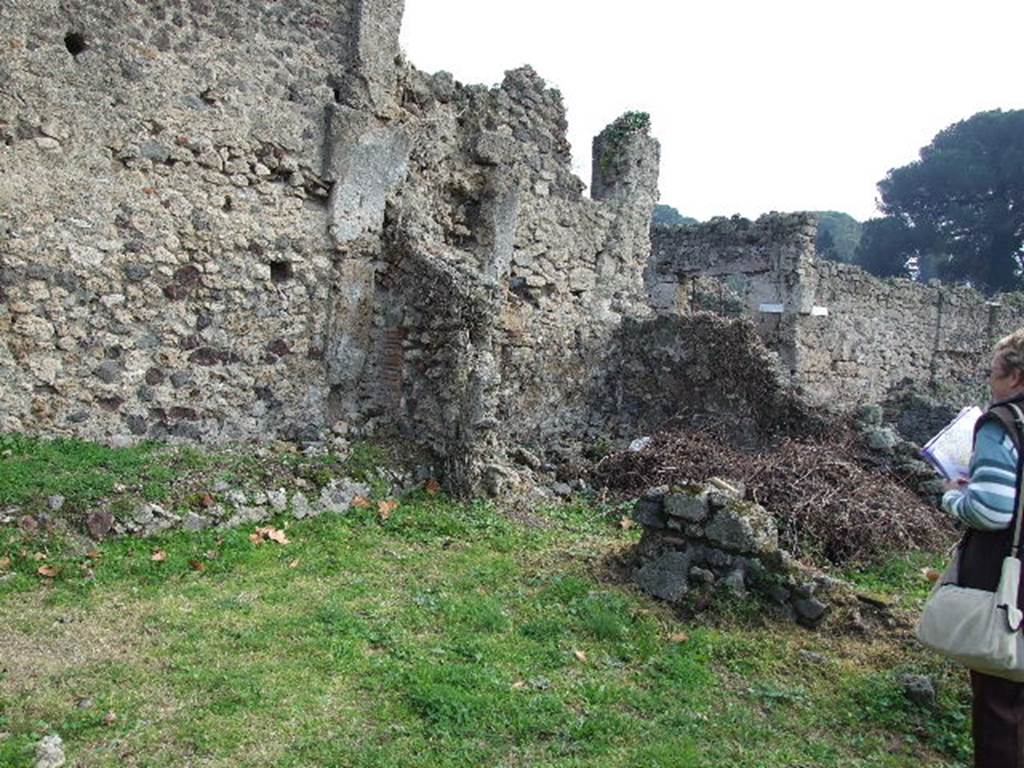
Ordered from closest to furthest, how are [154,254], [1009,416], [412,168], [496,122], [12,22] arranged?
[1009,416] → [12,22] → [154,254] → [412,168] → [496,122]

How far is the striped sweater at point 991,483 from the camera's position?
11.0 ft

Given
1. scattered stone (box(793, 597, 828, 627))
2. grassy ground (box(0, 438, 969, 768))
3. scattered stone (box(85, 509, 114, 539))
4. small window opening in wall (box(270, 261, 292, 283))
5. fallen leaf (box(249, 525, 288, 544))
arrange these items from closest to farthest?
grassy ground (box(0, 438, 969, 768)) → scattered stone (box(793, 597, 828, 627)) → scattered stone (box(85, 509, 114, 539)) → fallen leaf (box(249, 525, 288, 544)) → small window opening in wall (box(270, 261, 292, 283))

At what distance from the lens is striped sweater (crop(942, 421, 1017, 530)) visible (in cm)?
336

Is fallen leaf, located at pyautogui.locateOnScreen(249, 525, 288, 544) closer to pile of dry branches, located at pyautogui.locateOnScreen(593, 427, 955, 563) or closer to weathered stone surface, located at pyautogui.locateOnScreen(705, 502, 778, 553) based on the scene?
weathered stone surface, located at pyautogui.locateOnScreen(705, 502, 778, 553)

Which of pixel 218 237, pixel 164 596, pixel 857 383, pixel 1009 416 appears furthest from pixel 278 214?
pixel 857 383

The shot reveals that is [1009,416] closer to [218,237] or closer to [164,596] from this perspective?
[164,596]

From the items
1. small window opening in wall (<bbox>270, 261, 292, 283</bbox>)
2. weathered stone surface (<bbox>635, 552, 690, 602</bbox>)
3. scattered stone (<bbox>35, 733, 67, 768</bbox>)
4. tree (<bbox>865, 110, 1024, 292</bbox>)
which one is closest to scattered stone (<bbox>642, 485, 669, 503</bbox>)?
weathered stone surface (<bbox>635, 552, 690, 602</bbox>)

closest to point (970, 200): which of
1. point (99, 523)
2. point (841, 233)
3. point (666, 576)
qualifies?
point (841, 233)

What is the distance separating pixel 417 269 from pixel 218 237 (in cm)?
177

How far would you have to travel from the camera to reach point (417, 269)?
318 inches

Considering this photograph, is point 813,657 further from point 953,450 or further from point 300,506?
point 300,506

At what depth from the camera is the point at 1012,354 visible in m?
3.60

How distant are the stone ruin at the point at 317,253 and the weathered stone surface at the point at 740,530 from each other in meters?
2.43

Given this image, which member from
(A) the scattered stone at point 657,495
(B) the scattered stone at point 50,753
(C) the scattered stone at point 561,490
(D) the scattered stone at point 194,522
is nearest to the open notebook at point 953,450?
(A) the scattered stone at point 657,495
